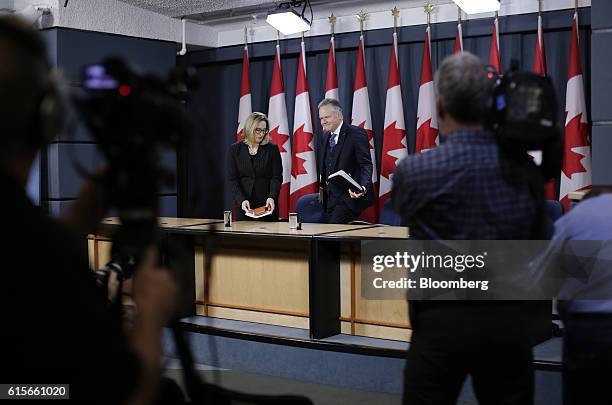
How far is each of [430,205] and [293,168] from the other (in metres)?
5.09

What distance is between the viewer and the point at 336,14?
6.99 meters

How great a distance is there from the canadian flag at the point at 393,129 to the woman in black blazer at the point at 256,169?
3.82ft

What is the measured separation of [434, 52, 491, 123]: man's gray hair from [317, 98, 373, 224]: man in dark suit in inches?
138

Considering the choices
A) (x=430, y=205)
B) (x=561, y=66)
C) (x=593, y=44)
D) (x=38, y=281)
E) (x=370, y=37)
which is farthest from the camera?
(x=370, y=37)

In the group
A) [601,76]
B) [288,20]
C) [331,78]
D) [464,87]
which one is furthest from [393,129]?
[464,87]

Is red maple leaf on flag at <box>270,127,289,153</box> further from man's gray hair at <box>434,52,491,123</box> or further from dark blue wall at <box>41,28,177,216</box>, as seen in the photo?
man's gray hair at <box>434,52,491,123</box>

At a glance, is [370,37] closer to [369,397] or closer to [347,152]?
[347,152]

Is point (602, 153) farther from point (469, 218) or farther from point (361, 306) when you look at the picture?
point (469, 218)

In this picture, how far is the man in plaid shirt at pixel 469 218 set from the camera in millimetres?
1773

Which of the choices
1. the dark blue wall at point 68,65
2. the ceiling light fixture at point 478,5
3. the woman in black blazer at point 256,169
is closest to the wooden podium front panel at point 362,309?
the woman in black blazer at point 256,169

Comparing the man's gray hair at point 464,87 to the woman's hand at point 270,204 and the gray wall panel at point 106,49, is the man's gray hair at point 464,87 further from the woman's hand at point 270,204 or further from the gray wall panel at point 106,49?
the gray wall panel at point 106,49

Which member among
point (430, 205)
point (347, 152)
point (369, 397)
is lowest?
point (369, 397)

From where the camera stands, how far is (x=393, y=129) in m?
6.39

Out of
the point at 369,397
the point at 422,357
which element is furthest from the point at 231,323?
the point at 422,357
